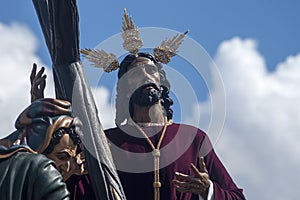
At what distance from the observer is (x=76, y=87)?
4.39m

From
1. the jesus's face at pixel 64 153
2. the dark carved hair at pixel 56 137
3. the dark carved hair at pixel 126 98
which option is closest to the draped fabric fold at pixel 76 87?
the jesus's face at pixel 64 153

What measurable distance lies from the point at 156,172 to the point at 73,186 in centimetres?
56

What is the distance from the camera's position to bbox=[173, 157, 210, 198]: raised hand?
5766 mm

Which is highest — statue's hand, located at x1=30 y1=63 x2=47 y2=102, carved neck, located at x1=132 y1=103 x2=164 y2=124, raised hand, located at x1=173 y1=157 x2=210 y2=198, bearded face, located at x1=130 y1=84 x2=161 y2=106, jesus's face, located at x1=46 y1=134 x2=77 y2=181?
bearded face, located at x1=130 y1=84 x2=161 y2=106

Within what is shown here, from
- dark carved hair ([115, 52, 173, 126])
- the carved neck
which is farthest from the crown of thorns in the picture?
the carved neck

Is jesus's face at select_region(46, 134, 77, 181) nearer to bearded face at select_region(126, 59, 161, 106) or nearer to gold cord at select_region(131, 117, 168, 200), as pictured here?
gold cord at select_region(131, 117, 168, 200)

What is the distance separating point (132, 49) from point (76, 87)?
91.7 inches

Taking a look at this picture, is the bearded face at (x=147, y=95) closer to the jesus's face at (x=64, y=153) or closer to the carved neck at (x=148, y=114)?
the carved neck at (x=148, y=114)

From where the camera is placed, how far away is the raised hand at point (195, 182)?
18.9ft

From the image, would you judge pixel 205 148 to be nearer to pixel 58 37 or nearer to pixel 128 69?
pixel 128 69

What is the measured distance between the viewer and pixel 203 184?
590 cm

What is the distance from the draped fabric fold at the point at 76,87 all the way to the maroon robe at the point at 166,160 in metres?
1.77

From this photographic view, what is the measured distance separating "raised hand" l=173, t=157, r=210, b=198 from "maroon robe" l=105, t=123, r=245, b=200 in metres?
0.21

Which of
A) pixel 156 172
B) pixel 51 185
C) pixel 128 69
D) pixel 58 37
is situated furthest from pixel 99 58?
pixel 51 185
